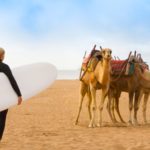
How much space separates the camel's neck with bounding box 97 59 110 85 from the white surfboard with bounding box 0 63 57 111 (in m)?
5.60

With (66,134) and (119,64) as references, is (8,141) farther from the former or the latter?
(119,64)

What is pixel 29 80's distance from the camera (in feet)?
30.7

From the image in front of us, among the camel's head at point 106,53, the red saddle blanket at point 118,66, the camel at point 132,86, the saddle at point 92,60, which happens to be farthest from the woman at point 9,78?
the camel at point 132,86

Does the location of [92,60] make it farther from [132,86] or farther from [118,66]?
[132,86]

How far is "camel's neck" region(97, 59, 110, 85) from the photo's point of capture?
15088mm

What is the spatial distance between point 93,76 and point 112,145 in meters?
4.35

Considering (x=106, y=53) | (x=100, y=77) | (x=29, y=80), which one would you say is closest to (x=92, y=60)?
(x=100, y=77)

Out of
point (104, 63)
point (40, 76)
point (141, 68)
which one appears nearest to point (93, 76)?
point (104, 63)

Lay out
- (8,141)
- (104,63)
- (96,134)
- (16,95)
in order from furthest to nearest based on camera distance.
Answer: (104,63), (96,134), (8,141), (16,95)

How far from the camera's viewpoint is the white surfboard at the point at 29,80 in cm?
898

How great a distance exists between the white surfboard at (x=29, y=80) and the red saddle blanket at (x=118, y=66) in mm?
6646

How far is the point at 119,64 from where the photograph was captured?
16.2 metres

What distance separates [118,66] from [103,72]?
3.87ft

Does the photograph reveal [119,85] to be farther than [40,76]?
Yes
